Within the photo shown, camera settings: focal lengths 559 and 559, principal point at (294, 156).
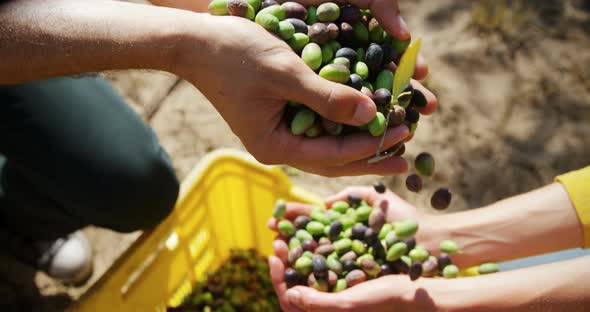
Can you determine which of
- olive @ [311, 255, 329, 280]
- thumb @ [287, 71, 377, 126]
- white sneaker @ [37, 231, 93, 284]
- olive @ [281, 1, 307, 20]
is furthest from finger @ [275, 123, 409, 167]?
white sneaker @ [37, 231, 93, 284]

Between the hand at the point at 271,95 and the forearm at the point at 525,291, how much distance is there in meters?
0.46

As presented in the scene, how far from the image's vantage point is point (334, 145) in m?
1.54

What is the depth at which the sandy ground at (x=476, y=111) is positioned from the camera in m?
2.91

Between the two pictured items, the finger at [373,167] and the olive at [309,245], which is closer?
the finger at [373,167]

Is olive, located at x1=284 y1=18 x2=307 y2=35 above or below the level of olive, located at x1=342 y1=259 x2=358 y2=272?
above

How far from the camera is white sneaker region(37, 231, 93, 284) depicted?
2578 millimetres

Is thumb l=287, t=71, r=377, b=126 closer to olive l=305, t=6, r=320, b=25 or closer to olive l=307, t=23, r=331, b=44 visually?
olive l=307, t=23, r=331, b=44

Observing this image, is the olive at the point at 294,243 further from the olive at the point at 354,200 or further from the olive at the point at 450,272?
the olive at the point at 450,272

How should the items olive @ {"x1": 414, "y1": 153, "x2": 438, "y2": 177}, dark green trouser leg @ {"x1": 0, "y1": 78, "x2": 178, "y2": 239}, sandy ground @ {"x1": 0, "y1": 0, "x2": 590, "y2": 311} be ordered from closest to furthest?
1. olive @ {"x1": 414, "y1": 153, "x2": 438, "y2": 177}
2. dark green trouser leg @ {"x1": 0, "y1": 78, "x2": 178, "y2": 239}
3. sandy ground @ {"x1": 0, "y1": 0, "x2": 590, "y2": 311}

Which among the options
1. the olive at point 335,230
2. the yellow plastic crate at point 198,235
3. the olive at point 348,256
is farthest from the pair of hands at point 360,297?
the yellow plastic crate at point 198,235

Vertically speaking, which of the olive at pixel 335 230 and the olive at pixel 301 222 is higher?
the olive at pixel 335 230

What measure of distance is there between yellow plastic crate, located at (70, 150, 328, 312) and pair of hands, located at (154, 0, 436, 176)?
68 centimetres

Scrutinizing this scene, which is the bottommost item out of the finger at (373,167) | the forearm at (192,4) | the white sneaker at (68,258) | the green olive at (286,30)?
the white sneaker at (68,258)

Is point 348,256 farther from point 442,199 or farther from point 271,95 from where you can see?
point 271,95
